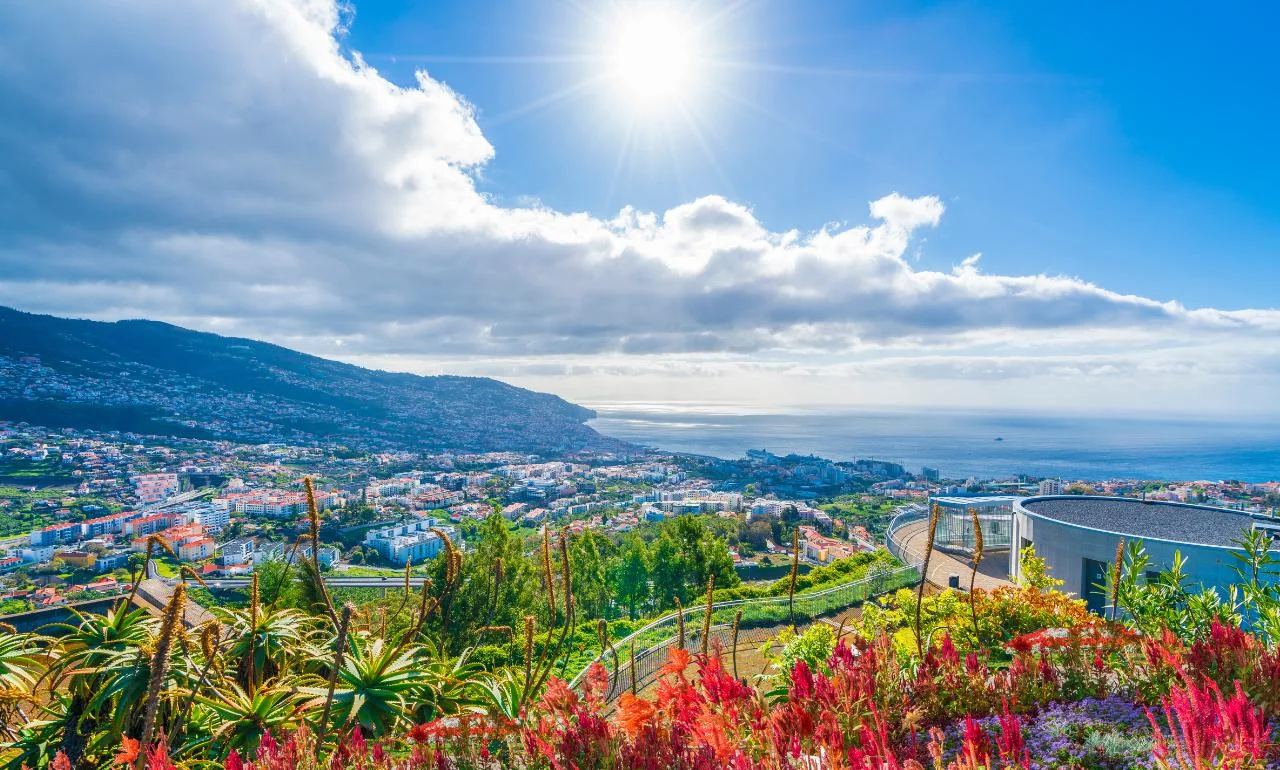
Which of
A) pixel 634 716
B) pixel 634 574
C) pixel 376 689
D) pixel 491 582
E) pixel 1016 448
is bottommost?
pixel 634 574

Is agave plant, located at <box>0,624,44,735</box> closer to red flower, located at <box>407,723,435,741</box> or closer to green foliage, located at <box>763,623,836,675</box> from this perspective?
red flower, located at <box>407,723,435,741</box>

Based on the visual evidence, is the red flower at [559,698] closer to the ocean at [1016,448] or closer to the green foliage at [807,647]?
the green foliage at [807,647]

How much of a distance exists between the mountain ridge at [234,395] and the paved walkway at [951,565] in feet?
276

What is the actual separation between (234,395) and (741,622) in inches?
4198

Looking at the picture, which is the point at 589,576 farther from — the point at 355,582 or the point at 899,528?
the point at 355,582

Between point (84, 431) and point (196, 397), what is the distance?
73.9ft

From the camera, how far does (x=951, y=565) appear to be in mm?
15625

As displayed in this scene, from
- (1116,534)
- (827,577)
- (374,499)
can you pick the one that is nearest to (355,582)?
(827,577)

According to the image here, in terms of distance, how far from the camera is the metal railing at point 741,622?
7.77 m

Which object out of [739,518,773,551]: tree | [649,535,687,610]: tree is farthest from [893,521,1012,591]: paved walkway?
[739,518,773,551]: tree

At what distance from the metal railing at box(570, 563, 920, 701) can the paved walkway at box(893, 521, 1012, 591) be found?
5.40ft

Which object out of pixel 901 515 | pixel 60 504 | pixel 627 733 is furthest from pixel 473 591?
pixel 60 504

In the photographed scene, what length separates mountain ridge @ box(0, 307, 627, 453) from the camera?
7056 centimetres

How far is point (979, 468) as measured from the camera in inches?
3265
